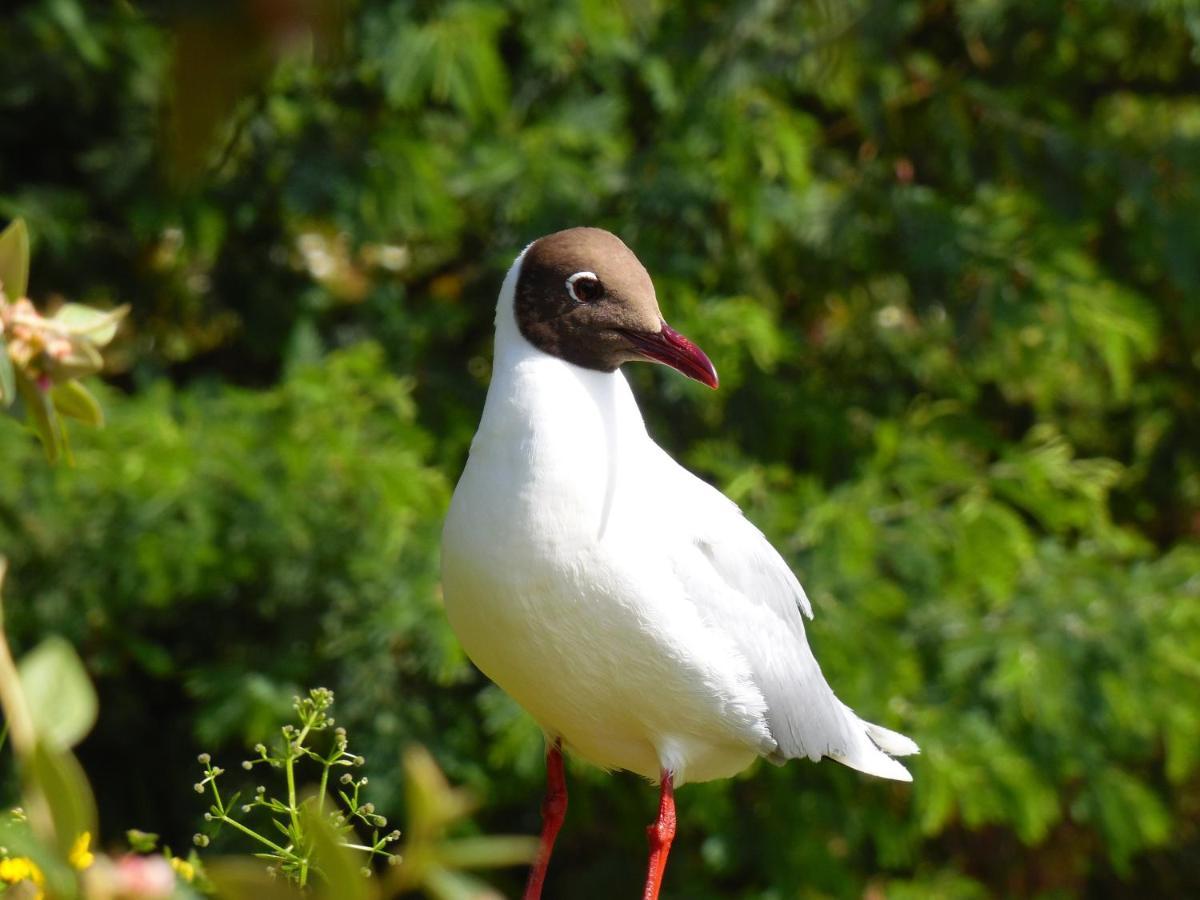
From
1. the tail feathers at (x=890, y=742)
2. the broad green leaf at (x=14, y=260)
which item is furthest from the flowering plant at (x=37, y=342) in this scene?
the tail feathers at (x=890, y=742)

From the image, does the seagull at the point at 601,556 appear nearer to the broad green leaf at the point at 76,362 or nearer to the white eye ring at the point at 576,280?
the white eye ring at the point at 576,280

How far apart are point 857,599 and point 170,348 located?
6.58 feet

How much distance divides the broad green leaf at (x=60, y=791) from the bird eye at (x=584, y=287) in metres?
1.19

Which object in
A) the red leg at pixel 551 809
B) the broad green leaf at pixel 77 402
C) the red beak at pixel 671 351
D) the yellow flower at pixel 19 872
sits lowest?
the red leg at pixel 551 809

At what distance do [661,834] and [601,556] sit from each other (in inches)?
17.8

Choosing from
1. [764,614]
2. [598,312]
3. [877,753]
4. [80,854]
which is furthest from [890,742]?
[80,854]

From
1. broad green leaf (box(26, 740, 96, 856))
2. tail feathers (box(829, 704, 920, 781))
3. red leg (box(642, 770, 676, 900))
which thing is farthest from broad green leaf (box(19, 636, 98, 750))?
tail feathers (box(829, 704, 920, 781))

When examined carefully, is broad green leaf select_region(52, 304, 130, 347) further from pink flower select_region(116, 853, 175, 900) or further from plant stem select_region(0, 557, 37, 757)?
pink flower select_region(116, 853, 175, 900)

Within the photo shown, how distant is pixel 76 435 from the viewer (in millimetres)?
3482

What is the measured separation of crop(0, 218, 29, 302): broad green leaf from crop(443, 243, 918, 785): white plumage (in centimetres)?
68

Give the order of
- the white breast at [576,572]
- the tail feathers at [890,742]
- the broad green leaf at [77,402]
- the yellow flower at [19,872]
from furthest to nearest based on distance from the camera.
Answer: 1. the tail feathers at [890,742]
2. the white breast at [576,572]
3. the broad green leaf at [77,402]
4. the yellow flower at [19,872]

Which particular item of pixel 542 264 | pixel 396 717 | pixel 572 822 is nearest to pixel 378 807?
pixel 396 717

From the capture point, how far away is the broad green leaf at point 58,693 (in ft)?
3.05

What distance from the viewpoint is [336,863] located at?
74 centimetres
